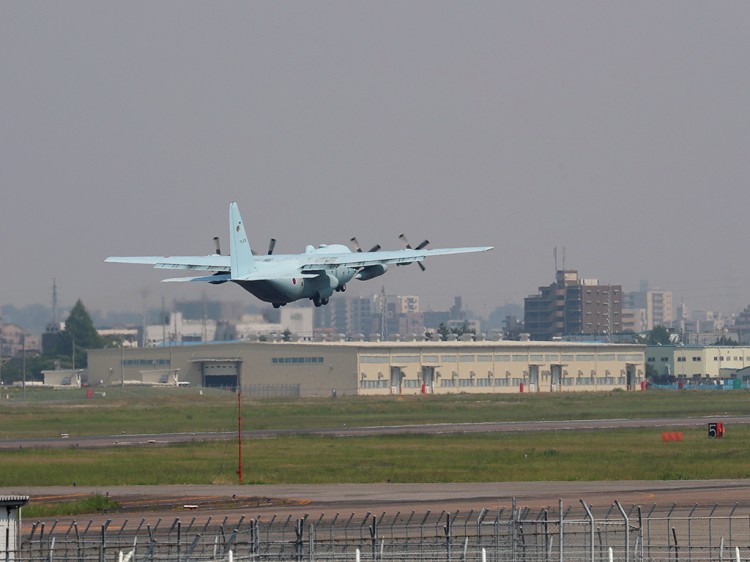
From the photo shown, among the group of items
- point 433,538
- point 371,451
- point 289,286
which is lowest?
point 371,451

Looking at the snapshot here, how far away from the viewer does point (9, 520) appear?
32.1 metres

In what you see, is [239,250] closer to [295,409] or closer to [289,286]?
[289,286]

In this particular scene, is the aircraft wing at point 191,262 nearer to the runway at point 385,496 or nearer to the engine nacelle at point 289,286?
the engine nacelle at point 289,286

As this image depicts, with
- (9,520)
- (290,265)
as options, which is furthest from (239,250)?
(9,520)

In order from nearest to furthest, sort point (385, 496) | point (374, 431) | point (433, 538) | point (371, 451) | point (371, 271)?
point (433, 538), point (385, 496), point (371, 451), point (371, 271), point (374, 431)

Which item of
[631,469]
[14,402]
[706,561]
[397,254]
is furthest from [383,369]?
[706,561]

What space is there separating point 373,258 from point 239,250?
11137 mm

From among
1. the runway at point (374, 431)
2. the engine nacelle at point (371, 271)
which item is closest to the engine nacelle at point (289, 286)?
the engine nacelle at point (371, 271)

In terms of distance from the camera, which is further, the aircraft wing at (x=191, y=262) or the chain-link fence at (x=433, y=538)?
the aircraft wing at (x=191, y=262)

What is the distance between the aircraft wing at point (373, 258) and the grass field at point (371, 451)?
1267 cm

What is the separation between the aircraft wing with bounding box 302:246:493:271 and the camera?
332 ft

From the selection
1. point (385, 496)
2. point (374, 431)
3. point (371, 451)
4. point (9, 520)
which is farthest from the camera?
point (374, 431)

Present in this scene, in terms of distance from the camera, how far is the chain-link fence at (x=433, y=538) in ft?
120

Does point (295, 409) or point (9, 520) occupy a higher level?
point (9, 520)
